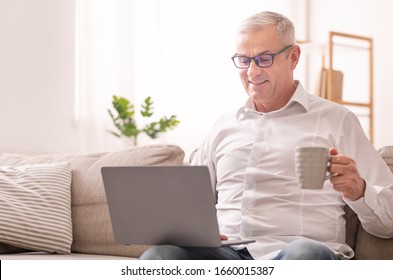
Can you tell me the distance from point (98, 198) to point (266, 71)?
734 mm

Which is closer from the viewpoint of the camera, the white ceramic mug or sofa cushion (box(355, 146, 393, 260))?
the white ceramic mug

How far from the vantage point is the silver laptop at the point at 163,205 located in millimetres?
1607

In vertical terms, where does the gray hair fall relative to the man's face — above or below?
above

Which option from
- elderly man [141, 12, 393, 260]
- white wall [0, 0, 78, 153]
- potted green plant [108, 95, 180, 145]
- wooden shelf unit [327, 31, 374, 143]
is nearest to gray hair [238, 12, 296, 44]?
elderly man [141, 12, 393, 260]

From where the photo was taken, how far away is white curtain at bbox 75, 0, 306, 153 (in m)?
4.71

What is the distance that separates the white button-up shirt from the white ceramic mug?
252mm

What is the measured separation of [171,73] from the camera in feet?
16.8

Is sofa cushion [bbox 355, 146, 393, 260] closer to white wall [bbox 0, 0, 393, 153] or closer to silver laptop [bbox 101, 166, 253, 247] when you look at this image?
silver laptop [bbox 101, 166, 253, 247]

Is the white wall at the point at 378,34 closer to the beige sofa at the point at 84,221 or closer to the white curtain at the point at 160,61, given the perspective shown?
the white curtain at the point at 160,61

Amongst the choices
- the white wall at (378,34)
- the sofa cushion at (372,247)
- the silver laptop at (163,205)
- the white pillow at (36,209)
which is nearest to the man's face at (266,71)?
the sofa cushion at (372,247)

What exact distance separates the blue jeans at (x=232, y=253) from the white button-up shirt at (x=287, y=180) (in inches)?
3.5
